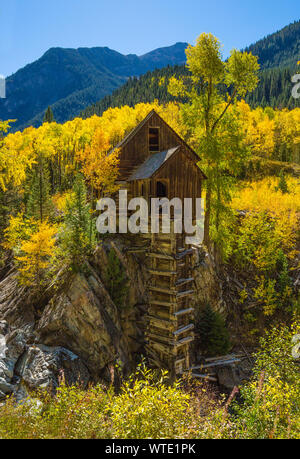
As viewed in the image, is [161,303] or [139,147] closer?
[161,303]

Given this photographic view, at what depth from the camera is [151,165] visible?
17.9 meters

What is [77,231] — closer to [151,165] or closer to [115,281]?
[115,281]

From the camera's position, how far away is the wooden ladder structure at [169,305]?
1567 cm

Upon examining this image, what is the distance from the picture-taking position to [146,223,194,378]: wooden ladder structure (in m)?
15.7

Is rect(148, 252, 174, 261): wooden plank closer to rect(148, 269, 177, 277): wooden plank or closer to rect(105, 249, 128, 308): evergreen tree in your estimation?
rect(148, 269, 177, 277): wooden plank

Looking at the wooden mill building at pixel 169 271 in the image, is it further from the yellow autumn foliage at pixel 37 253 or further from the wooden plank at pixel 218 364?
the yellow autumn foliage at pixel 37 253

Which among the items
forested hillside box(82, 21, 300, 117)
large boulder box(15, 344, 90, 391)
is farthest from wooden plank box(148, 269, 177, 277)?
forested hillside box(82, 21, 300, 117)

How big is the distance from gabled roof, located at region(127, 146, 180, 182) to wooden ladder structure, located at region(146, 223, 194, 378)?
3.97m

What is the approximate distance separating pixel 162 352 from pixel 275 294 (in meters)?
12.2

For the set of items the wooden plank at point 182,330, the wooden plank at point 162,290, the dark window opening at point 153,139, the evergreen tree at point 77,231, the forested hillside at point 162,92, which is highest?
the forested hillside at point 162,92

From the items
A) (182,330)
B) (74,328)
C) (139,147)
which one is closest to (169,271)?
(182,330)

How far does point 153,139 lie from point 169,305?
11.9 meters

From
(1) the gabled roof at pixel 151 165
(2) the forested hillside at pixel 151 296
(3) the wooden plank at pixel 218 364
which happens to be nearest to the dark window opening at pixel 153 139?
(2) the forested hillside at pixel 151 296

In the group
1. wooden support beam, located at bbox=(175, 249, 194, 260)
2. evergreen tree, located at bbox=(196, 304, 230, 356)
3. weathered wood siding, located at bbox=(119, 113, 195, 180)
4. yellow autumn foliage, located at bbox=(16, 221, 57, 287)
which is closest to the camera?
yellow autumn foliage, located at bbox=(16, 221, 57, 287)
